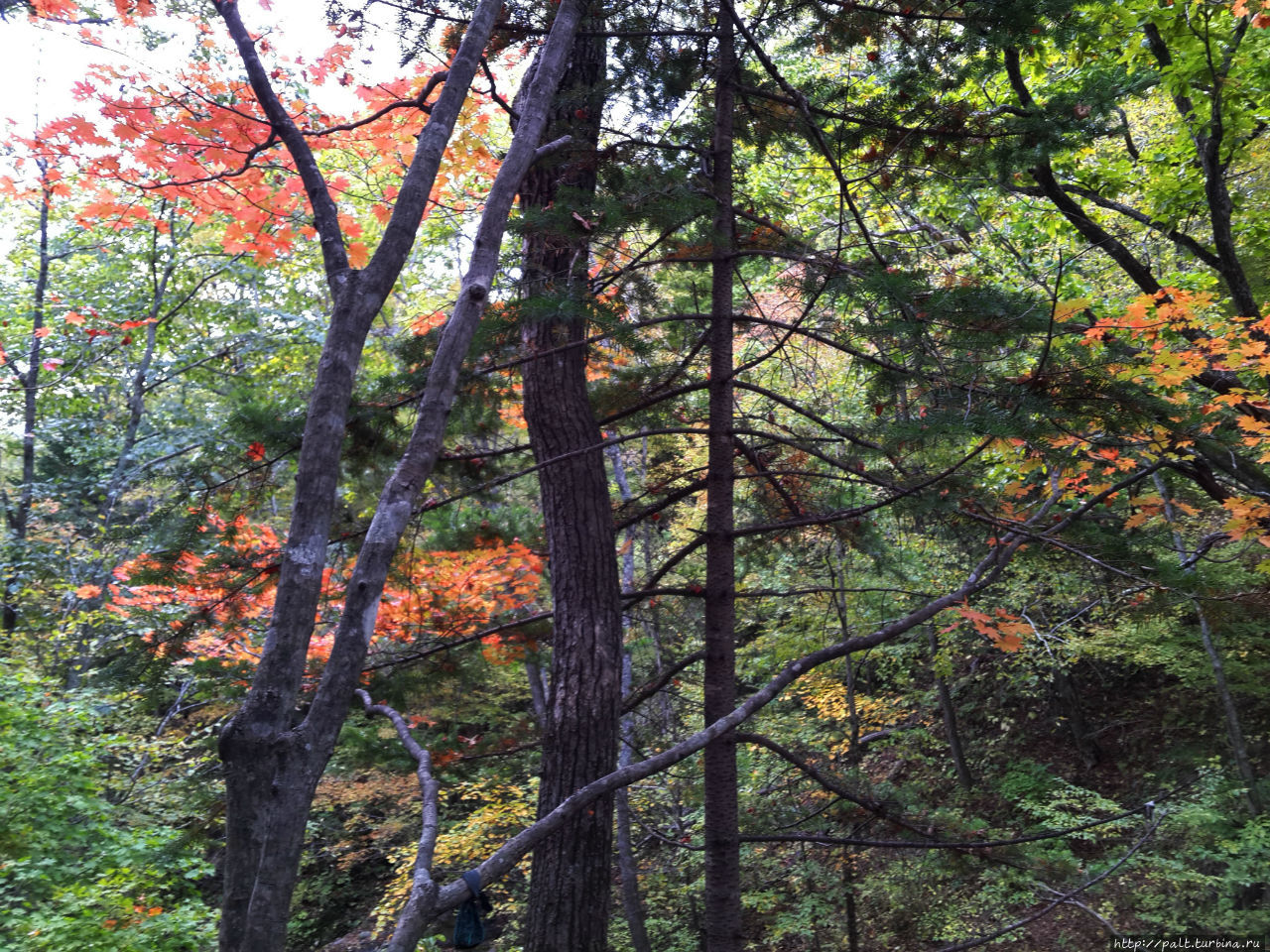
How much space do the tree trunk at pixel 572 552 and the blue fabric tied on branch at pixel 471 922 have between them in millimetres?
1331

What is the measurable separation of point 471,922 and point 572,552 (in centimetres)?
205

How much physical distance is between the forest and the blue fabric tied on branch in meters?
0.02

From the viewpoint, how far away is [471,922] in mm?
2020

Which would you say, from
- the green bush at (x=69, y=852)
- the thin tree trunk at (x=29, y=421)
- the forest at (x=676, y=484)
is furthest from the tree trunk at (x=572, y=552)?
the thin tree trunk at (x=29, y=421)

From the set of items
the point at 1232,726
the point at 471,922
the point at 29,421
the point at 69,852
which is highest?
the point at 29,421

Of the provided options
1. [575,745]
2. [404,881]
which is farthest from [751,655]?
[575,745]

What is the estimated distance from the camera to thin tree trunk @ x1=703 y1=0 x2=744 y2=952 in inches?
139

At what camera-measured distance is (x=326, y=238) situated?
7.14 feet

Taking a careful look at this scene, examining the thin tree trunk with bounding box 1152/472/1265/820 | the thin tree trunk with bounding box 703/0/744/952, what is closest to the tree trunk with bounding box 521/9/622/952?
the thin tree trunk with bounding box 703/0/744/952

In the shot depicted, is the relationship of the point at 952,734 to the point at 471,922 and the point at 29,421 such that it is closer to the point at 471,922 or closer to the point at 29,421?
the point at 471,922

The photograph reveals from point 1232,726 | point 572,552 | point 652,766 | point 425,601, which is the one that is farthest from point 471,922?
point 1232,726

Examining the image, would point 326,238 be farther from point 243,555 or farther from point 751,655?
point 751,655

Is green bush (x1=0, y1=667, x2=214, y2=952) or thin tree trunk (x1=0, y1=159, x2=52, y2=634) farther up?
thin tree trunk (x1=0, y1=159, x2=52, y2=634)

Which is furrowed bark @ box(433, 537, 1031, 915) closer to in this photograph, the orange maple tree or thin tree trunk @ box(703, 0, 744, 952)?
thin tree trunk @ box(703, 0, 744, 952)
